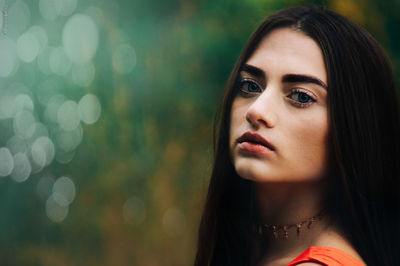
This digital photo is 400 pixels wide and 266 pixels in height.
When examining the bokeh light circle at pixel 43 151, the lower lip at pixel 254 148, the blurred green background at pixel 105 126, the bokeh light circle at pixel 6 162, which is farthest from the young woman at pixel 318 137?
the bokeh light circle at pixel 6 162

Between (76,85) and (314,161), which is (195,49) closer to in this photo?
(76,85)

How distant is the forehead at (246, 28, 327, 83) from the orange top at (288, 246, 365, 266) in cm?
40

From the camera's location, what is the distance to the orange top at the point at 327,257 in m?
1.32

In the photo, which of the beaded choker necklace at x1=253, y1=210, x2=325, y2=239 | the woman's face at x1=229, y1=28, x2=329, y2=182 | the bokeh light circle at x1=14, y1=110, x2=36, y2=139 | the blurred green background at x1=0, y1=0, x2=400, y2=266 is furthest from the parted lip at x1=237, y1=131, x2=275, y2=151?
the bokeh light circle at x1=14, y1=110, x2=36, y2=139

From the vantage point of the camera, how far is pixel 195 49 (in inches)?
79.7

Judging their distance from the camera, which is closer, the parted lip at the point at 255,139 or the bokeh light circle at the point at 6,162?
the parted lip at the point at 255,139

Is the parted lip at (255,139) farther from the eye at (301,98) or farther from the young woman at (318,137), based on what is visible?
the eye at (301,98)

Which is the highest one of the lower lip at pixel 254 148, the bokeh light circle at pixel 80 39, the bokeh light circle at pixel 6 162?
the bokeh light circle at pixel 80 39

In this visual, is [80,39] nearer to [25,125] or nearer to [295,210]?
[25,125]

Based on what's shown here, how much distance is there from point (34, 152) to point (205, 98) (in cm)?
65

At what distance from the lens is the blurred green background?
2.03 metres

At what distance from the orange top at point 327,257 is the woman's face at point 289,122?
179 mm

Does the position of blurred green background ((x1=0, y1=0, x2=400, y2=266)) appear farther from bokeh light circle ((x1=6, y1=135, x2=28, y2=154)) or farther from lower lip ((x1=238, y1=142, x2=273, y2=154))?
lower lip ((x1=238, y1=142, x2=273, y2=154))

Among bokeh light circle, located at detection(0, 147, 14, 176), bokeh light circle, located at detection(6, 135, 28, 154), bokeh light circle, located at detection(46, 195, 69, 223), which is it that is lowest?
bokeh light circle, located at detection(46, 195, 69, 223)
